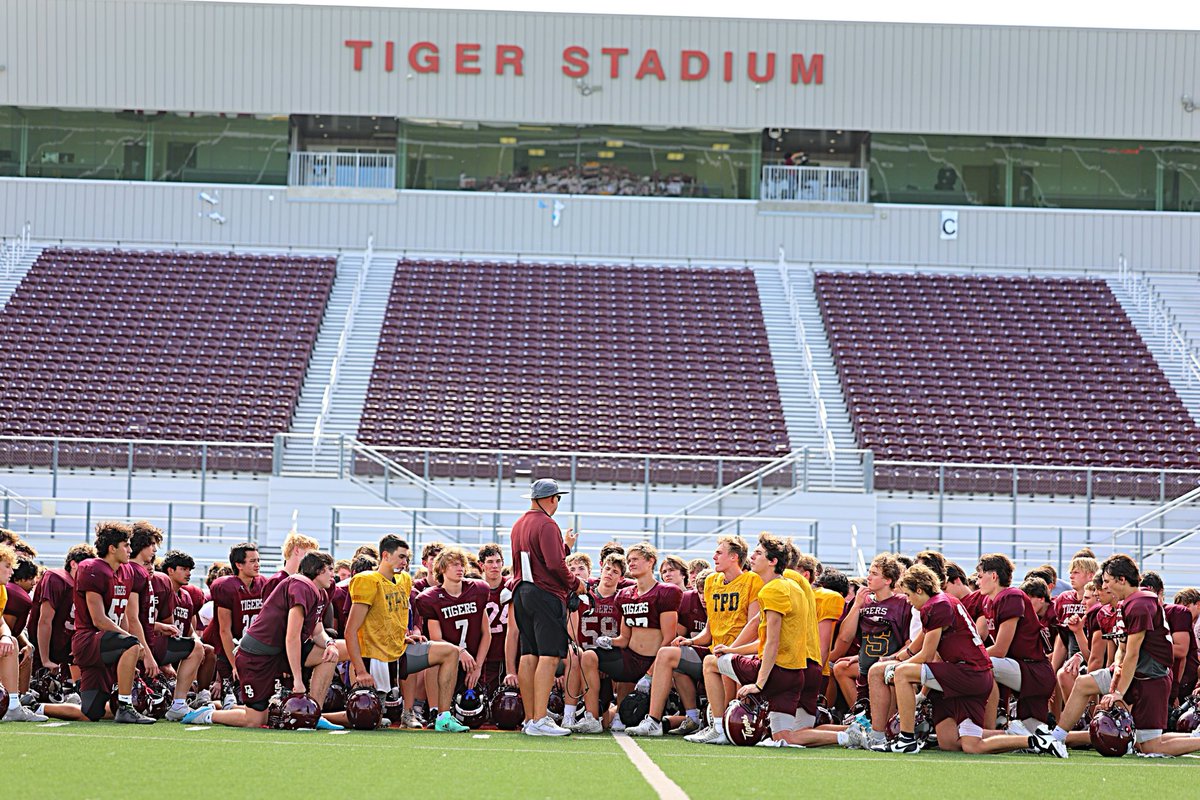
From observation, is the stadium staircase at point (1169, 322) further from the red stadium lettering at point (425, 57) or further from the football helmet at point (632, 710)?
the football helmet at point (632, 710)

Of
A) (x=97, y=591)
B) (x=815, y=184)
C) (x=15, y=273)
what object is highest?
(x=815, y=184)

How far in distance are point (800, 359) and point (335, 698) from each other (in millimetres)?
19805

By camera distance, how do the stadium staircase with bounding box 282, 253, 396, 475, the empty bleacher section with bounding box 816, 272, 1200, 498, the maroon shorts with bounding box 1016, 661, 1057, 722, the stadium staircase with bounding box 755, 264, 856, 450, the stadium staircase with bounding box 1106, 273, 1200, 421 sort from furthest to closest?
the stadium staircase with bounding box 1106, 273, 1200, 421 < the stadium staircase with bounding box 755, 264, 856, 450 < the empty bleacher section with bounding box 816, 272, 1200, 498 < the stadium staircase with bounding box 282, 253, 396, 475 < the maroon shorts with bounding box 1016, 661, 1057, 722

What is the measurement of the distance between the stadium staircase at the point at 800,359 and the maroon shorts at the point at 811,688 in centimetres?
1451

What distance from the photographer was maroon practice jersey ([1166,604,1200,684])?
11.1 m

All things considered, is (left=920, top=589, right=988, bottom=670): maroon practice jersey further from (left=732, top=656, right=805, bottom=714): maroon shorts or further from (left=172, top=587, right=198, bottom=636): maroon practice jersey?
(left=172, top=587, right=198, bottom=636): maroon practice jersey

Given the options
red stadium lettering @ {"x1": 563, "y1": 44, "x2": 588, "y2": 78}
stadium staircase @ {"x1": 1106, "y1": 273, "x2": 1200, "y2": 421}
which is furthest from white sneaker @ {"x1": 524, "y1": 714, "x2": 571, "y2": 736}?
red stadium lettering @ {"x1": 563, "y1": 44, "x2": 588, "y2": 78}

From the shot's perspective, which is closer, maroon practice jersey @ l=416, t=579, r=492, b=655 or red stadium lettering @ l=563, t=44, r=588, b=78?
maroon practice jersey @ l=416, t=579, r=492, b=655

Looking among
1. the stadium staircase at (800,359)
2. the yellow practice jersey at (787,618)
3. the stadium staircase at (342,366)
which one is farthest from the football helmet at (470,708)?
the stadium staircase at (800,359)

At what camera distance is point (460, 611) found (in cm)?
1153

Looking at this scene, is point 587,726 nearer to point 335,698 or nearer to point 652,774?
point 335,698

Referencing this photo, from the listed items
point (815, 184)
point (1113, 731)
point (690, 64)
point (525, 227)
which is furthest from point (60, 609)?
point (815, 184)

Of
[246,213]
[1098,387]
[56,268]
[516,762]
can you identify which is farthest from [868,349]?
[516,762]

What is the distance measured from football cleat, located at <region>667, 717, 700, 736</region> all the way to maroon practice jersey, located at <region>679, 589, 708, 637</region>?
81 centimetres
